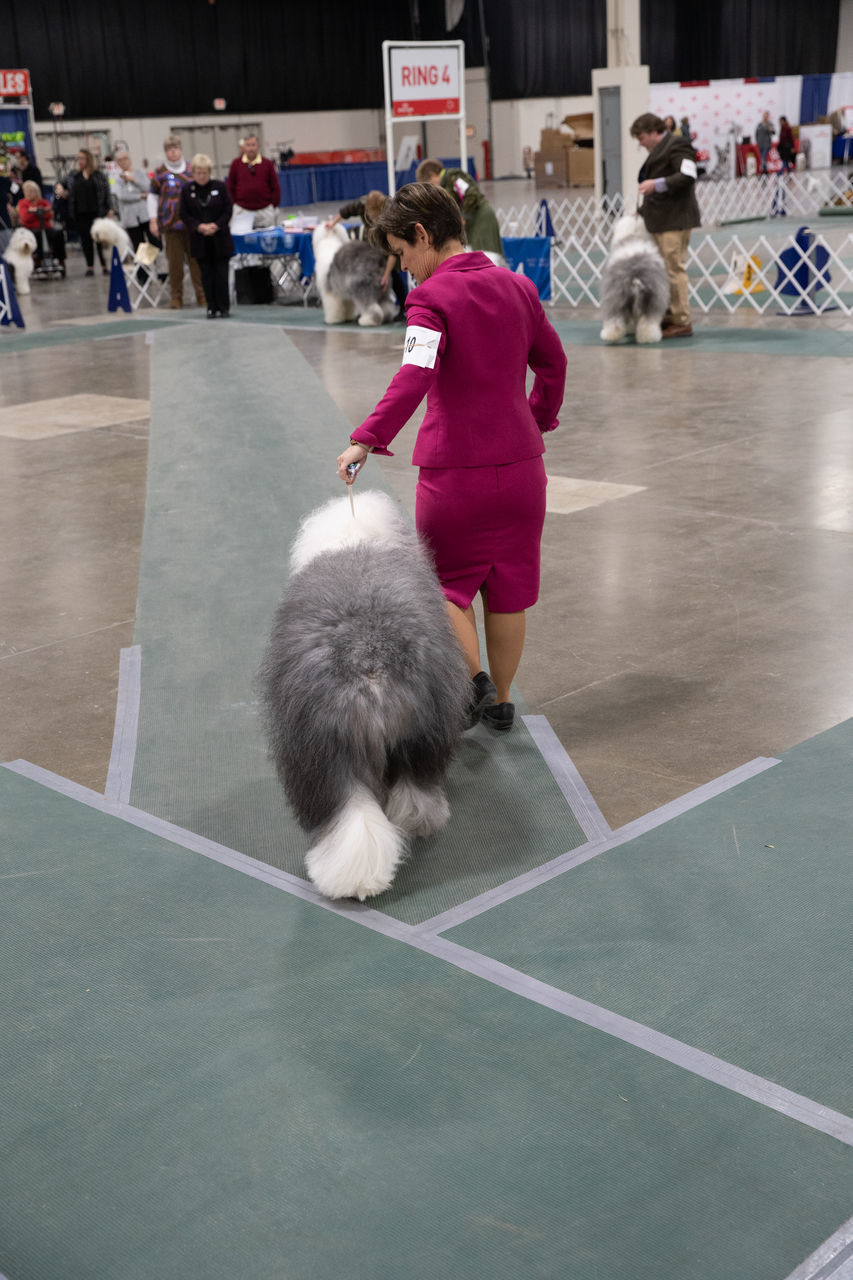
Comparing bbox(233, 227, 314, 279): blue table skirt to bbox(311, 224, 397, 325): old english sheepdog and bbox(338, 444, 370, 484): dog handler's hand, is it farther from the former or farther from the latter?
bbox(338, 444, 370, 484): dog handler's hand

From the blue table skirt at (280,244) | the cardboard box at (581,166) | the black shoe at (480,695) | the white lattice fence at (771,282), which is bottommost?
the black shoe at (480,695)

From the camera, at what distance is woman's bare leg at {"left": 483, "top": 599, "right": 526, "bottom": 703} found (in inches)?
134

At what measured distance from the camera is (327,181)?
99.7 ft

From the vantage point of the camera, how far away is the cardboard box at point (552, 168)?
94.2ft

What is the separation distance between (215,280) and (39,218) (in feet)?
23.2

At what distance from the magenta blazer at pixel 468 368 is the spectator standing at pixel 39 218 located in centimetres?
1643

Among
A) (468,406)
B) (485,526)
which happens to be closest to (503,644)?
(485,526)

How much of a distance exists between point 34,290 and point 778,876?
16286mm

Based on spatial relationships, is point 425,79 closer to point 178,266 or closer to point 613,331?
point 178,266

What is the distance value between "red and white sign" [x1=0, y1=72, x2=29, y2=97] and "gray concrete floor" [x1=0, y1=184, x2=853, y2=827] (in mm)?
15934

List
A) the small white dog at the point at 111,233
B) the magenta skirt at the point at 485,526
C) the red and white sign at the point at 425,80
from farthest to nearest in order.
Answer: the small white dog at the point at 111,233, the red and white sign at the point at 425,80, the magenta skirt at the point at 485,526

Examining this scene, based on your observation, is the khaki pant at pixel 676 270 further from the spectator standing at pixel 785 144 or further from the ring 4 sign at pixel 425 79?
the spectator standing at pixel 785 144

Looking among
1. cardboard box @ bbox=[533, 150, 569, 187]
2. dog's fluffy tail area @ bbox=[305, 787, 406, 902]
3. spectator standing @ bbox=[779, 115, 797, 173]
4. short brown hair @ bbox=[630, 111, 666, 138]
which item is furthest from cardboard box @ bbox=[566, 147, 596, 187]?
dog's fluffy tail area @ bbox=[305, 787, 406, 902]

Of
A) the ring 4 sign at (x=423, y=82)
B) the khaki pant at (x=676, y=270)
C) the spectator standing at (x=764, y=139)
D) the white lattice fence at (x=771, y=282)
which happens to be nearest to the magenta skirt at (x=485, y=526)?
the khaki pant at (x=676, y=270)
